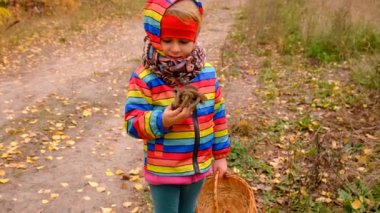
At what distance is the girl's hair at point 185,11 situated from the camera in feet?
6.32

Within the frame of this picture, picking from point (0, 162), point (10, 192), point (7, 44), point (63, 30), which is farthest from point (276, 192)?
point (63, 30)

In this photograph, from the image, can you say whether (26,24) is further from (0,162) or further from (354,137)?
(354,137)

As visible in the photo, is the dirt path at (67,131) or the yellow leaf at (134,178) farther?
the yellow leaf at (134,178)

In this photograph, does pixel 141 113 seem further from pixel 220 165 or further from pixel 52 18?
pixel 52 18

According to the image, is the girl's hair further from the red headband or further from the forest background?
the forest background

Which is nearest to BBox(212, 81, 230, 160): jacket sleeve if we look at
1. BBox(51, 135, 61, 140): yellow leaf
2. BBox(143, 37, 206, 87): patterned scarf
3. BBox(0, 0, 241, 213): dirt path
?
BBox(143, 37, 206, 87): patterned scarf

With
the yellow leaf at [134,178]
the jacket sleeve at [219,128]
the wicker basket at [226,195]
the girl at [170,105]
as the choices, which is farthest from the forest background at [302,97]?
the girl at [170,105]

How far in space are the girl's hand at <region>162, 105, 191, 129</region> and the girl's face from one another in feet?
0.88

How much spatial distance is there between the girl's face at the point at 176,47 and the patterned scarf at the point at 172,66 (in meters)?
0.02

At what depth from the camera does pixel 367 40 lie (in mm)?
7223

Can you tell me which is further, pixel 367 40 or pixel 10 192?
pixel 367 40

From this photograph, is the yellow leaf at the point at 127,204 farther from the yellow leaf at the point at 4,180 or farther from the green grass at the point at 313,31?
the green grass at the point at 313,31

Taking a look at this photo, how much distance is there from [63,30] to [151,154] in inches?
390

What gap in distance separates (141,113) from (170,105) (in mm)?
170
